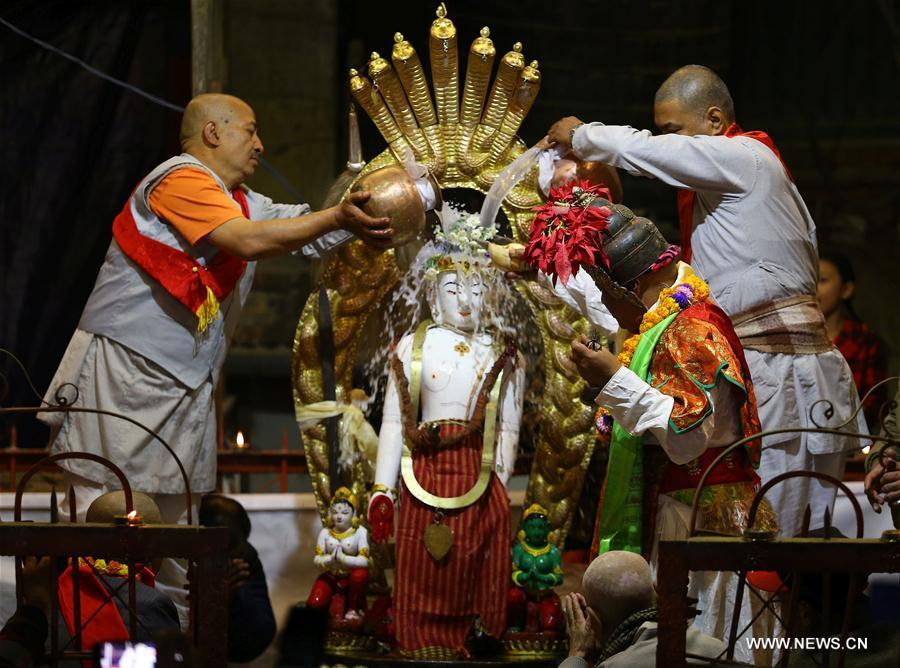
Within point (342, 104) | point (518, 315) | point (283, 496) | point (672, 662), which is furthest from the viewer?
point (342, 104)

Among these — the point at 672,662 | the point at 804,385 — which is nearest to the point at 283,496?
the point at 804,385

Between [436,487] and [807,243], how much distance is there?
1.56 m

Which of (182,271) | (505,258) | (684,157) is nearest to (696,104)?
(684,157)

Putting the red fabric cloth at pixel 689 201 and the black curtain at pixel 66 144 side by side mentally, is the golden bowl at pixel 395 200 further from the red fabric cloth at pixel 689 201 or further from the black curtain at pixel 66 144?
the black curtain at pixel 66 144

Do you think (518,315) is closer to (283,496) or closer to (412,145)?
(412,145)

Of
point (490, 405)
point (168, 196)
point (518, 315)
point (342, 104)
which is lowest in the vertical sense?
point (490, 405)

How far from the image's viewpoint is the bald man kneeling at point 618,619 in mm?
3473

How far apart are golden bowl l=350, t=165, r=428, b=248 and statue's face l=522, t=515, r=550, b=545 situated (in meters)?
1.21

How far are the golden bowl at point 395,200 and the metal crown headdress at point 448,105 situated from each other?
0.55 metres

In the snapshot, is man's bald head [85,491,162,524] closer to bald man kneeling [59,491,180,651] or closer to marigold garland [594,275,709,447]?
bald man kneeling [59,491,180,651]

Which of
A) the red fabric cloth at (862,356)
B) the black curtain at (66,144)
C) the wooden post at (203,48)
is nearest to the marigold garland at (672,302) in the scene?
the wooden post at (203,48)

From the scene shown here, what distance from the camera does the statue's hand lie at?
526 centimetres

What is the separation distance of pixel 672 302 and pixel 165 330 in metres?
1.95

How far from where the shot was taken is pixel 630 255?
4215 mm
